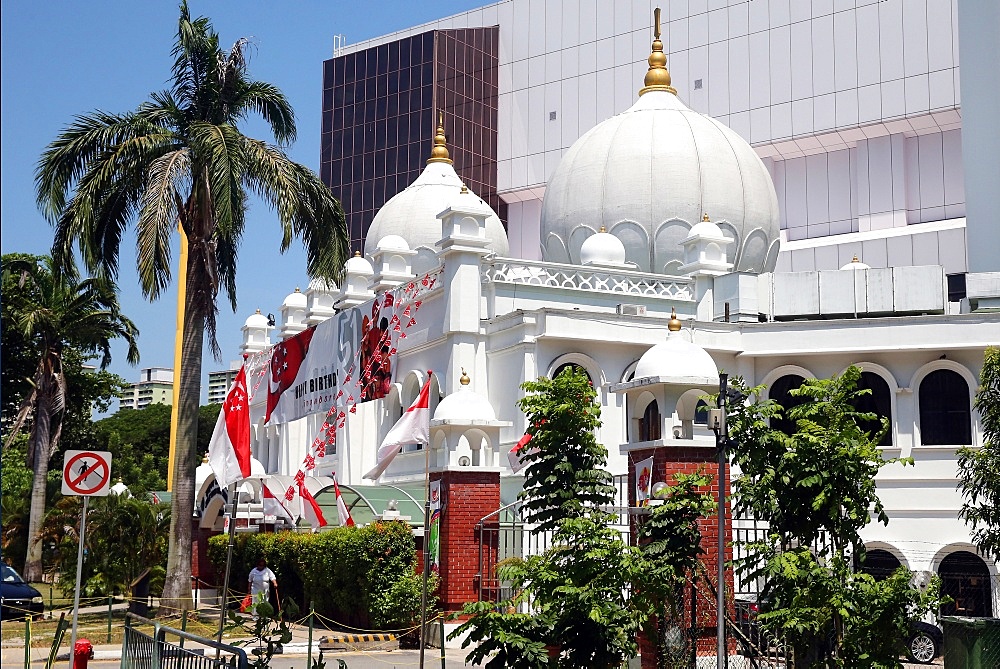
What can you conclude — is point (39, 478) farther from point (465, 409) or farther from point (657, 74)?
point (657, 74)

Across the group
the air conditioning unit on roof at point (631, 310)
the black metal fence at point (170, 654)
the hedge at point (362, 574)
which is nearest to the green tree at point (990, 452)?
the hedge at point (362, 574)

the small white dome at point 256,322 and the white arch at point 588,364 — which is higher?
the small white dome at point 256,322

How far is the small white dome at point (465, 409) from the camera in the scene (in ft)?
73.9

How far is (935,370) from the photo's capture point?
89.9 ft

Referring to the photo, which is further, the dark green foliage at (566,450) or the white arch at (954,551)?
the white arch at (954,551)

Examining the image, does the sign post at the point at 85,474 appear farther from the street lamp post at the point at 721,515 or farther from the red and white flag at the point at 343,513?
the red and white flag at the point at 343,513

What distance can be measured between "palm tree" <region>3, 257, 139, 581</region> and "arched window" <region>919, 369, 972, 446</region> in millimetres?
25235

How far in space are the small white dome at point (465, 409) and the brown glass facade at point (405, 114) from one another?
40.6m

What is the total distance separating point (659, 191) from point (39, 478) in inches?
842

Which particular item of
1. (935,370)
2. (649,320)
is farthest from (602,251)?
(935,370)

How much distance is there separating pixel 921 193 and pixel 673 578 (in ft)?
134

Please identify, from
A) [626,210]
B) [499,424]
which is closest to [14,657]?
[499,424]

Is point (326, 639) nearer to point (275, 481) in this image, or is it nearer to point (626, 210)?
point (275, 481)

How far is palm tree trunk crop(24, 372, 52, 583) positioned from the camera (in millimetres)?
39250
